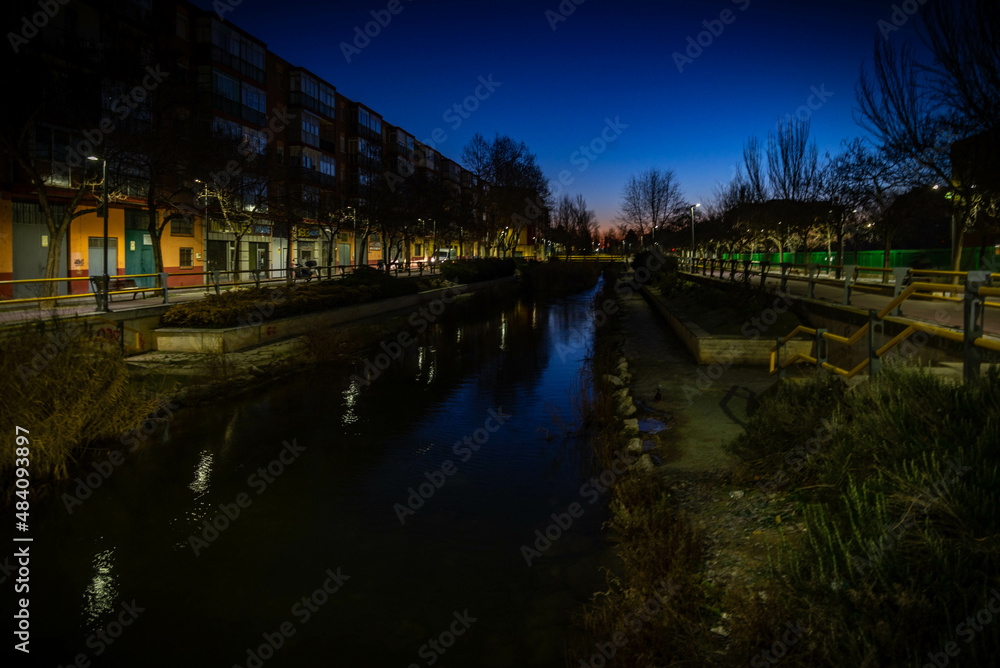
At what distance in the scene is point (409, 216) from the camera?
44250 mm

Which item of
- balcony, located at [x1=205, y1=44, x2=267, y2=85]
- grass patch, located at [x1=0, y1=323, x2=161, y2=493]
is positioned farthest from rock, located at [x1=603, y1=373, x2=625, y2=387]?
balcony, located at [x1=205, y1=44, x2=267, y2=85]

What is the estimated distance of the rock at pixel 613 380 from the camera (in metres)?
12.8

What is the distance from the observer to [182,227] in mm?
37094

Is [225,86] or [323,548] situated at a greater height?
→ [225,86]

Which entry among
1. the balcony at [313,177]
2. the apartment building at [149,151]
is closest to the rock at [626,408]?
the apartment building at [149,151]

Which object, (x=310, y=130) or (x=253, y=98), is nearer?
(x=253, y=98)

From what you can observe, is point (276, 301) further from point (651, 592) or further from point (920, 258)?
point (920, 258)

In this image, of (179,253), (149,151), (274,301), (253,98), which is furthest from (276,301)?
(253,98)

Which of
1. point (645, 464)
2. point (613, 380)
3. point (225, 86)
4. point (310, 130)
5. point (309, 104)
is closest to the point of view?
point (645, 464)

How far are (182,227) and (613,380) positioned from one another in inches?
1235

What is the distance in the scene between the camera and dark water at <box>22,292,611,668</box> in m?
5.04

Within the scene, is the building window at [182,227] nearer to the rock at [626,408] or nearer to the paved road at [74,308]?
the paved road at [74,308]

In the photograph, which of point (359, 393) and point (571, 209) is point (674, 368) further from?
point (571, 209)

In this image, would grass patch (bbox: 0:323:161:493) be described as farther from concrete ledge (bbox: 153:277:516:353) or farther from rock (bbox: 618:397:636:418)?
rock (bbox: 618:397:636:418)
